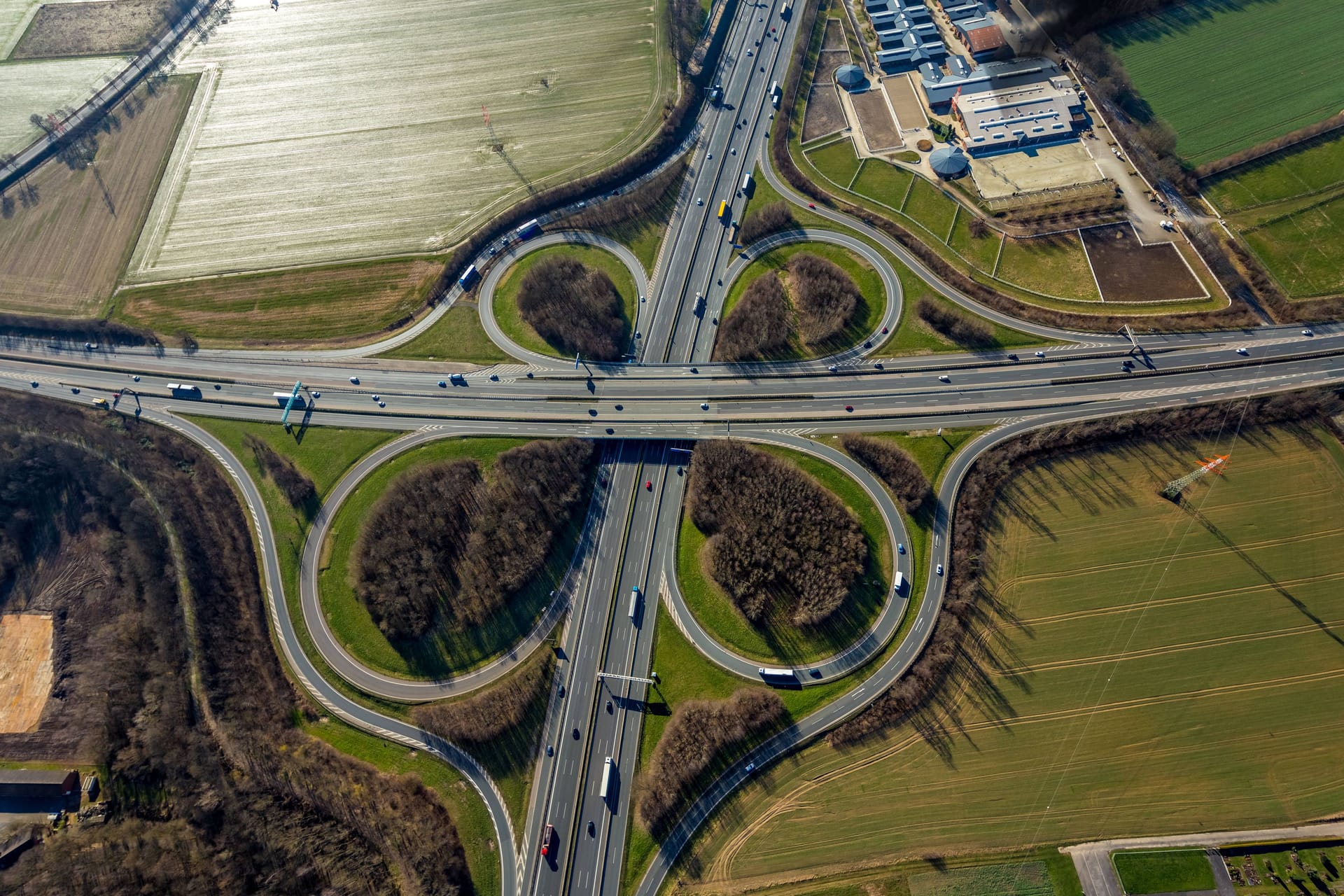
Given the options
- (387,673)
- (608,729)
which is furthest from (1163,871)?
(387,673)

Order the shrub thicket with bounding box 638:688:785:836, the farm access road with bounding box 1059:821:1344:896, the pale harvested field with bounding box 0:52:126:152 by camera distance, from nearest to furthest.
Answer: the farm access road with bounding box 1059:821:1344:896
the shrub thicket with bounding box 638:688:785:836
the pale harvested field with bounding box 0:52:126:152

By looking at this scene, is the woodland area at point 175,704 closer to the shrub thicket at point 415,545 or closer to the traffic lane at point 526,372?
the traffic lane at point 526,372

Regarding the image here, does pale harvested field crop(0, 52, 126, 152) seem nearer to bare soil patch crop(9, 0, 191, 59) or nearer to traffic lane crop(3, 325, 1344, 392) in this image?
bare soil patch crop(9, 0, 191, 59)

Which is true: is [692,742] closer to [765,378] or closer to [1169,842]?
[765,378]

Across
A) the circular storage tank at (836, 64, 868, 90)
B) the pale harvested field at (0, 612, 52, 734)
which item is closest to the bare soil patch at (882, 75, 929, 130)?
the circular storage tank at (836, 64, 868, 90)

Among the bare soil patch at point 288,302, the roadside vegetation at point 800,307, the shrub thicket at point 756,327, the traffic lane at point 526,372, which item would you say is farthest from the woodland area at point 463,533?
the bare soil patch at point 288,302
